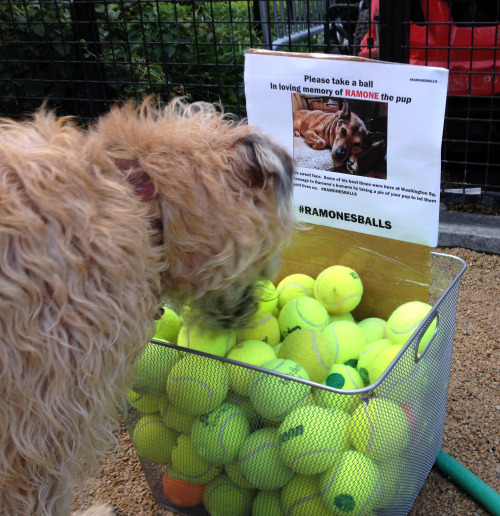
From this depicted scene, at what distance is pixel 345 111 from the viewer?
2104 mm

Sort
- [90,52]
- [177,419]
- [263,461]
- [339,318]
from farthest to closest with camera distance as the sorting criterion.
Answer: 1. [90,52]
2. [339,318]
3. [177,419]
4. [263,461]

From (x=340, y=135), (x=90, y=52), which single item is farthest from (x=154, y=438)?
(x=90, y=52)

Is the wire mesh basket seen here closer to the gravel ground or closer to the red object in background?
the gravel ground

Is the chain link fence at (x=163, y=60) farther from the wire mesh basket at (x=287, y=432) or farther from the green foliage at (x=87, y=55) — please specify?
the wire mesh basket at (x=287, y=432)

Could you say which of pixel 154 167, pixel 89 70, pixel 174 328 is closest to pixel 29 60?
pixel 89 70

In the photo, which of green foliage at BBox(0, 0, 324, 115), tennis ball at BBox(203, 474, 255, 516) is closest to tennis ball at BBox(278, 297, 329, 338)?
tennis ball at BBox(203, 474, 255, 516)

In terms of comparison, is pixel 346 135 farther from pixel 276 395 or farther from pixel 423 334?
pixel 276 395

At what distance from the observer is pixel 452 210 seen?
402 cm

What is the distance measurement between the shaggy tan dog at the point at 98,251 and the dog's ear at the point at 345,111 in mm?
639

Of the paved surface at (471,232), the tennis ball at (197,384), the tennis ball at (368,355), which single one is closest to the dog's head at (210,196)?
the tennis ball at (197,384)

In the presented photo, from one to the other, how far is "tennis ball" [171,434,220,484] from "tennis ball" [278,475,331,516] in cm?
25

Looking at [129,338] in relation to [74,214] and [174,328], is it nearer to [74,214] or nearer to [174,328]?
[74,214]

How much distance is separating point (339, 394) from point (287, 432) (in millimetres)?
201

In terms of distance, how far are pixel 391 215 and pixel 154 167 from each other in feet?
3.35
